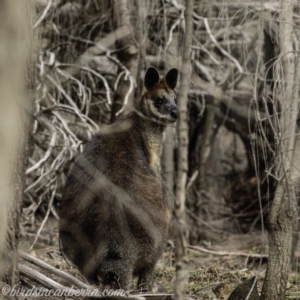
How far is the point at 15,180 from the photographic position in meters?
3.86

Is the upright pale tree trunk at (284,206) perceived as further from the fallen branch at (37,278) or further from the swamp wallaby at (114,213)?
the fallen branch at (37,278)

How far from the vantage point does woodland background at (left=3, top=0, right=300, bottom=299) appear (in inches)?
308

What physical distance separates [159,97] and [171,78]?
27cm

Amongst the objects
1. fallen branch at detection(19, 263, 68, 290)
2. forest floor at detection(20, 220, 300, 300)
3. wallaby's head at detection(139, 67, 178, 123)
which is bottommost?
forest floor at detection(20, 220, 300, 300)

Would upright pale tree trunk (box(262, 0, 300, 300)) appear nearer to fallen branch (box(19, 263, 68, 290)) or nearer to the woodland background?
the woodland background

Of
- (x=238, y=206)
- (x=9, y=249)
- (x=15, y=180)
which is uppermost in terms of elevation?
(x=15, y=180)

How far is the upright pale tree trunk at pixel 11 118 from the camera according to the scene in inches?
144

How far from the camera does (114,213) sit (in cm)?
503

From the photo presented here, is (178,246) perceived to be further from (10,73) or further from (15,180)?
(10,73)

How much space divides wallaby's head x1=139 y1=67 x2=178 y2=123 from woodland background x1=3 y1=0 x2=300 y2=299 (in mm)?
741

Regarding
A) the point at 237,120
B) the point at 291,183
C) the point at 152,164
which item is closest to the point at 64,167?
the point at 152,164

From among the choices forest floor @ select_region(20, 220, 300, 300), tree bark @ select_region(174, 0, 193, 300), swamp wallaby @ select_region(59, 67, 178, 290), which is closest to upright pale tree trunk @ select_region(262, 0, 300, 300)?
forest floor @ select_region(20, 220, 300, 300)

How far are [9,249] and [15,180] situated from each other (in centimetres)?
47

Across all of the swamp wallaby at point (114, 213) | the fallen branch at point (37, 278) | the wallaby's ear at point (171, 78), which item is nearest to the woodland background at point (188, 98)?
the wallaby's ear at point (171, 78)
